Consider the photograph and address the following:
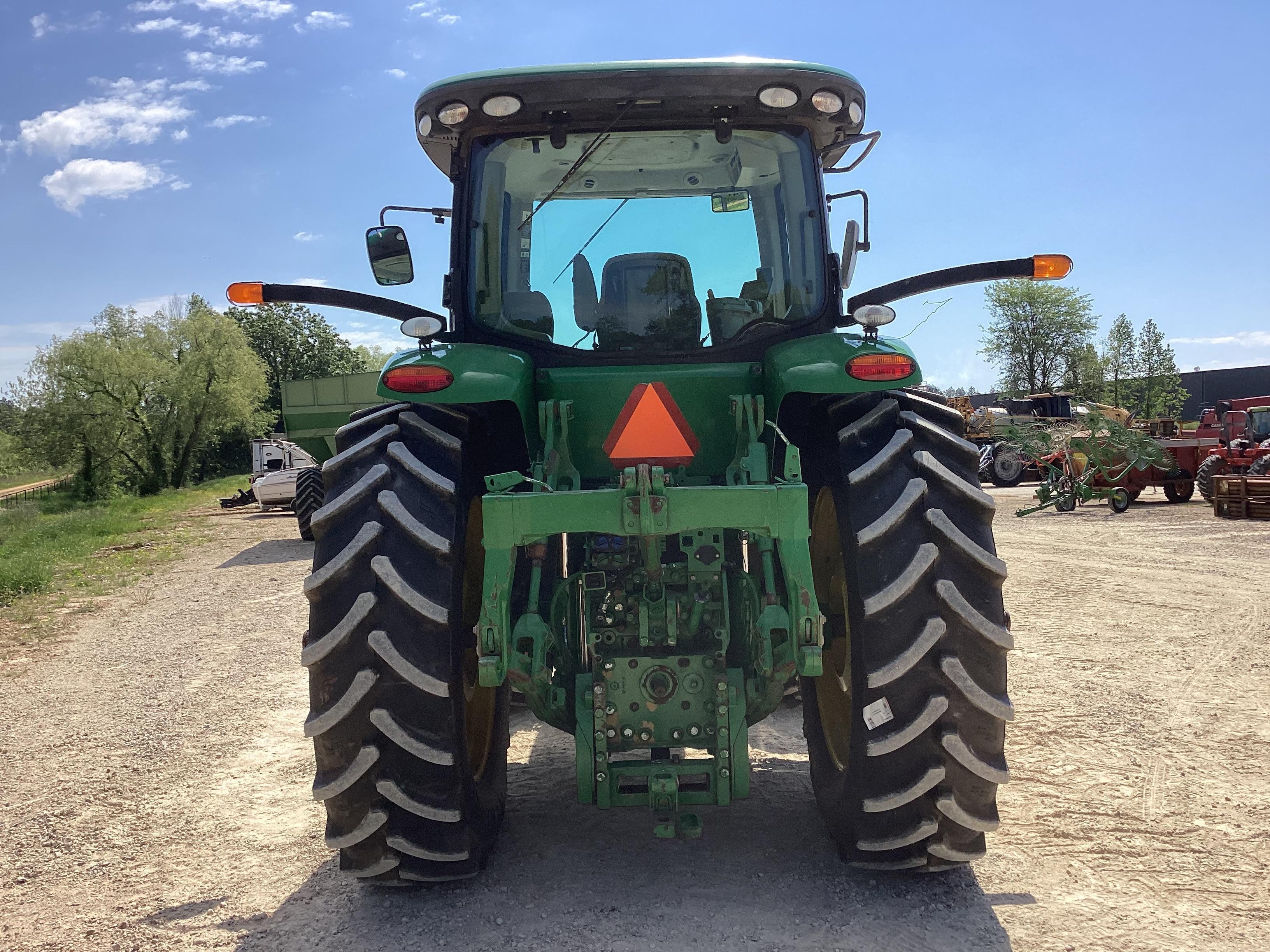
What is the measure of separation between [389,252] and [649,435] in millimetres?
1593

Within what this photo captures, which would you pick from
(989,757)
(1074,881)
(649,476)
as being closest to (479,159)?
(649,476)

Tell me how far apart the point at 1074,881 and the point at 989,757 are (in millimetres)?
652

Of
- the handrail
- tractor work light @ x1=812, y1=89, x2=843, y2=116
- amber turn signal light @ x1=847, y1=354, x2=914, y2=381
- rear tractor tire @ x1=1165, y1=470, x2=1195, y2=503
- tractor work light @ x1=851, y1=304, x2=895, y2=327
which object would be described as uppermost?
tractor work light @ x1=812, y1=89, x2=843, y2=116

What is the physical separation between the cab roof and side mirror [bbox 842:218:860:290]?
1.20 ft

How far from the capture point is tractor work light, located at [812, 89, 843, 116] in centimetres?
330

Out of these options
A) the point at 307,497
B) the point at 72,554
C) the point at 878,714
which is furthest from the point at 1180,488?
the point at 72,554

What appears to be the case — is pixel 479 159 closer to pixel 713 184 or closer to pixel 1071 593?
pixel 713 184

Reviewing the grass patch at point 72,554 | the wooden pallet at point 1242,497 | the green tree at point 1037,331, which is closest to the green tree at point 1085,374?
the green tree at point 1037,331

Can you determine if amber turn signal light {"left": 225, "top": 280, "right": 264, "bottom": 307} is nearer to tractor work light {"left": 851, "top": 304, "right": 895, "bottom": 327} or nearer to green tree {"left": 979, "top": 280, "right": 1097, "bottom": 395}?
tractor work light {"left": 851, "top": 304, "right": 895, "bottom": 327}

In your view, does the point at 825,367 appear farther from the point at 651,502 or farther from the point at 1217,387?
the point at 1217,387

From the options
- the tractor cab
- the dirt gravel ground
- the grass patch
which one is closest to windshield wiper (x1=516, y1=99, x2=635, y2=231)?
the tractor cab

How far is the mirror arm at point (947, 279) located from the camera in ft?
10.1

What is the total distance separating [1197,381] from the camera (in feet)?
198

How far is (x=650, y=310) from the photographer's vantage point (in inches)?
136
